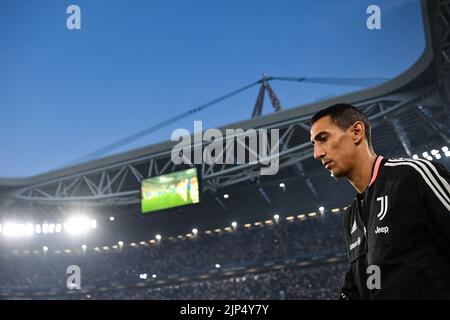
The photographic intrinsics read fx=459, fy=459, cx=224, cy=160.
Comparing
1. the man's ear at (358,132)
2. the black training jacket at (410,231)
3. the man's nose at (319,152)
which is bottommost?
the black training jacket at (410,231)

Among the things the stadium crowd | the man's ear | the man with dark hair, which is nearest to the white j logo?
the man with dark hair

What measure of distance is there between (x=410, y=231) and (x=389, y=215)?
138 mm

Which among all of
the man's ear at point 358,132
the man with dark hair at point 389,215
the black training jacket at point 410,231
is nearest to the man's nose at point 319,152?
the man with dark hair at point 389,215

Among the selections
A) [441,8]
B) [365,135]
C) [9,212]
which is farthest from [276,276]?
[365,135]

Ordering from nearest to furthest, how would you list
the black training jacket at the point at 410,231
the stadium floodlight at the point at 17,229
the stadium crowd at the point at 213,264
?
the black training jacket at the point at 410,231, the stadium floodlight at the point at 17,229, the stadium crowd at the point at 213,264

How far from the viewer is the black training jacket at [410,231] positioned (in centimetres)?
223

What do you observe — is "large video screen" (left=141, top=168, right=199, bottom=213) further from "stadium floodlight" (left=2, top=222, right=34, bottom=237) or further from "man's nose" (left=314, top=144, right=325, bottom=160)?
"man's nose" (left=314, top=144, right=325, bottom=160)

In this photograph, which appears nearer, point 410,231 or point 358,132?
point 410,231

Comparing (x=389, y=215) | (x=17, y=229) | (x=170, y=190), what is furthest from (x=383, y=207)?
(x=17, y=229)

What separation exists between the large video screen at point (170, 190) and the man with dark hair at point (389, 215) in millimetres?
20689

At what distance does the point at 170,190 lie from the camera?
24.1 metres

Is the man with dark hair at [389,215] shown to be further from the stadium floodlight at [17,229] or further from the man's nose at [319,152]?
the stadium floodlight at [17,229]

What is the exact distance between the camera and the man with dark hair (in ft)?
7.37

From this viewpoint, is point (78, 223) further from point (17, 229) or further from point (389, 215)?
point (389, 215)
